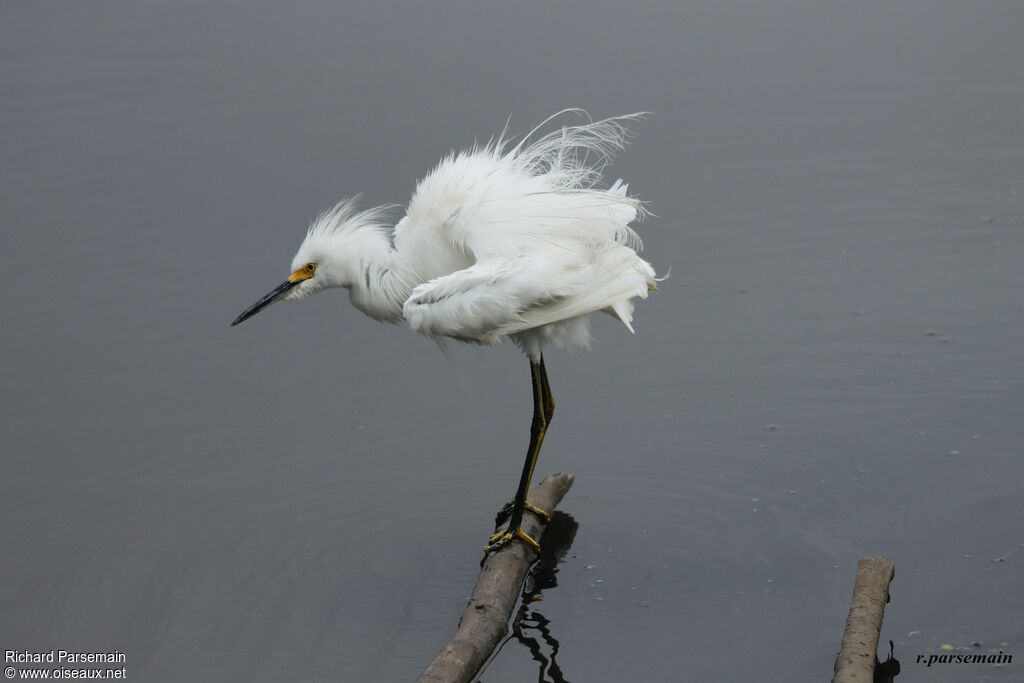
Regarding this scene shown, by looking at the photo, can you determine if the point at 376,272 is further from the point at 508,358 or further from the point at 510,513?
the point at 508,358

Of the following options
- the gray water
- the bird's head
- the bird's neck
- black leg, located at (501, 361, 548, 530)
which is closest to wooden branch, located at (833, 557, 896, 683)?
the gray water

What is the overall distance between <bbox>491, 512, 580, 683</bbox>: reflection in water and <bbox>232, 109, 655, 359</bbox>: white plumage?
749 mm

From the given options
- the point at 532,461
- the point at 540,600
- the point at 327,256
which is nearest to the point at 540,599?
the point at 540,600

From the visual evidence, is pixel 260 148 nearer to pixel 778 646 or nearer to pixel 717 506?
pixel 717 506

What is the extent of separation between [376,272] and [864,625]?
7.96ft

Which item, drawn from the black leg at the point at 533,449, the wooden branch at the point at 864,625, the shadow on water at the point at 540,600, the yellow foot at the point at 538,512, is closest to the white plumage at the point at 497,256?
the black leg at the point at 533,449

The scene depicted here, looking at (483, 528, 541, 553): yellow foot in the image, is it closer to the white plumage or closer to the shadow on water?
the shadow on water

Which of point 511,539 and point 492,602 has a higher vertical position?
point 511,539

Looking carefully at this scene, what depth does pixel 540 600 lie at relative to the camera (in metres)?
5.09

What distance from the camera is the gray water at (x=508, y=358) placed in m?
5.02

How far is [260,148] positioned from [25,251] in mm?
1561

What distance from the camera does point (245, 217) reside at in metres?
8.02

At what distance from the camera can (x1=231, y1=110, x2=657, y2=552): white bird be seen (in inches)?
193

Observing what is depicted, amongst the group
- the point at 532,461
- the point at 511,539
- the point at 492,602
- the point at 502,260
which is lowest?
the point at 492,602
